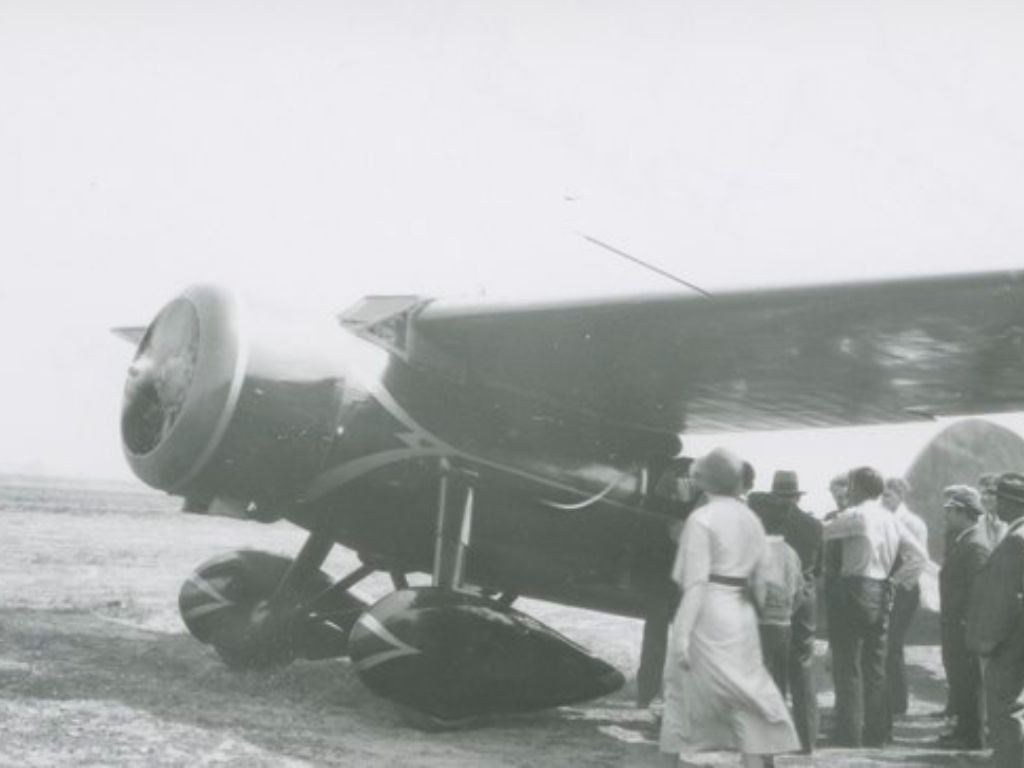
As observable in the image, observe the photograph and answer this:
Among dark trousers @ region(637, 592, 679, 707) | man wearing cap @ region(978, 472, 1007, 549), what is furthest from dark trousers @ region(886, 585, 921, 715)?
dark trousers @ region(637, 592, 679, 707)

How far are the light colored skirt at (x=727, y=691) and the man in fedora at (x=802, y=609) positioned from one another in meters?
1.86

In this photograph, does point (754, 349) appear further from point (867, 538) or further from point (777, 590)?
point (777, 590)

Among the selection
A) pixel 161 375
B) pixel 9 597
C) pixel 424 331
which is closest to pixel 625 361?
pixel 424 331

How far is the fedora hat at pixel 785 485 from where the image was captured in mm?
7039

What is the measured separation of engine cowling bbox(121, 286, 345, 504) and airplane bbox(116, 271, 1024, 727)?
0.01 metres

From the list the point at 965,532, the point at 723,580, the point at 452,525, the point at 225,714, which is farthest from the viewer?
the point at 965,532

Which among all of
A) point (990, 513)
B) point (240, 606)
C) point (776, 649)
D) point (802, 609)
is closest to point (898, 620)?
point (990, 513)

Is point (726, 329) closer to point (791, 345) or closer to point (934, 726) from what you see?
point (791, 345)

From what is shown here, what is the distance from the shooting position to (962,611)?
7.96 metres

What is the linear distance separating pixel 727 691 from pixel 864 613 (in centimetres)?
279

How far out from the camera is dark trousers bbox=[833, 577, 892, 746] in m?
7.46

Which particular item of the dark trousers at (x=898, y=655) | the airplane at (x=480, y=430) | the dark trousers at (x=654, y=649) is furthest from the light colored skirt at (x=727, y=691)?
the dark trousers at (x=898, y=655)

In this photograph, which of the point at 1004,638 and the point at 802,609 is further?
the point at 802,609

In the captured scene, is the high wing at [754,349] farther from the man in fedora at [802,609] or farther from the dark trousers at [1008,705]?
the dark trousers at [1008,705]
